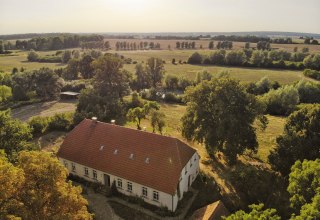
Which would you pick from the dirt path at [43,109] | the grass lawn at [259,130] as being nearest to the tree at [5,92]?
the dirt path at [43,109]

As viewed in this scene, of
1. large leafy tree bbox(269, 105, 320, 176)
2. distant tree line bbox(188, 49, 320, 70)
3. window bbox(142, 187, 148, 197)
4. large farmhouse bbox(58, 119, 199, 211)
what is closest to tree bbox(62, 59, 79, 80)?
distant tree line bbox(188, 49, 320, 70)

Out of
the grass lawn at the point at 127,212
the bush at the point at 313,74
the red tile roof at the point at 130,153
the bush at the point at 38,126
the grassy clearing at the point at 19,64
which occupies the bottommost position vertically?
the grass lawn at the point at 127,212

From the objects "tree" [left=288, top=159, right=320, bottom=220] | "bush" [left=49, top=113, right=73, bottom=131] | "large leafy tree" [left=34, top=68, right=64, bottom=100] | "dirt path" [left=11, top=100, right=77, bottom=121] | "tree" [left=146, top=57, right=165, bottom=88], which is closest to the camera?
"tree" [left=288, top=159, right=320, bottom=220]

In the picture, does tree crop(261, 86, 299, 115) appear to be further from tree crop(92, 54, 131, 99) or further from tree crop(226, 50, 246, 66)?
tree crop(226, 50, 246, 66)

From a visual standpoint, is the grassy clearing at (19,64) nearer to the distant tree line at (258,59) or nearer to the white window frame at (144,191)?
the distant tree line at (258,59)

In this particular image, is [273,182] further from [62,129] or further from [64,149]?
[62,129]

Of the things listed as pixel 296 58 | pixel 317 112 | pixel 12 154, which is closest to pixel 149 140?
pixel 12 154
